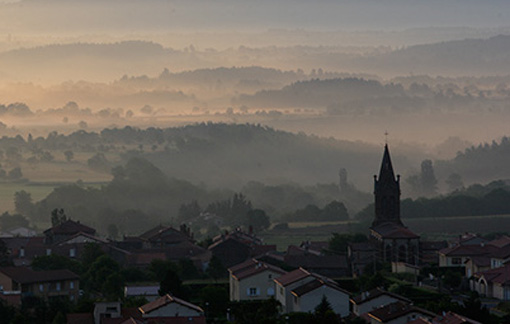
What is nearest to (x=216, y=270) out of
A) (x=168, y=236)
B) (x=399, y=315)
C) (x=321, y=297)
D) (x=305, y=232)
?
(x=321, y=297)

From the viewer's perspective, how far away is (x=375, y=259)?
106 m

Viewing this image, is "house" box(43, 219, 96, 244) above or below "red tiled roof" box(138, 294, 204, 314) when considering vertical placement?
above

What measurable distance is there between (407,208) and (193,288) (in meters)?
105

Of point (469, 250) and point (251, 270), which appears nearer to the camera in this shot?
point (251, 270)

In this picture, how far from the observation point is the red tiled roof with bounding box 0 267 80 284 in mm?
88000

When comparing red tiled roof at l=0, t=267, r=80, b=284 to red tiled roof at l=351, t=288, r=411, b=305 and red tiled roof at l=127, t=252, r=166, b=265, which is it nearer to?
red tiled roof at l=127, t=252, r=166, b=265

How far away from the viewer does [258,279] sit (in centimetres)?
8669

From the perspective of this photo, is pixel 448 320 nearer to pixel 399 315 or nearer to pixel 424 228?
pixel 399 315

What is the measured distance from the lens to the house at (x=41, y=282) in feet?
285

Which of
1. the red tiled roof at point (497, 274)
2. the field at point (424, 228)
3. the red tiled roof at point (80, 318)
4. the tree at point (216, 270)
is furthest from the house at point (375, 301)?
the field at point (424, 228)

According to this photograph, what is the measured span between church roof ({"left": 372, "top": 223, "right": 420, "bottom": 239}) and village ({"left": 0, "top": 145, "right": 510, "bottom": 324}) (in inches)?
3.9

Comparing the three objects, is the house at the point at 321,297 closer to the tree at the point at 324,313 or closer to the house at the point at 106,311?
the tree at the point at 324,313

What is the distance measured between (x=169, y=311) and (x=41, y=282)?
19248mm

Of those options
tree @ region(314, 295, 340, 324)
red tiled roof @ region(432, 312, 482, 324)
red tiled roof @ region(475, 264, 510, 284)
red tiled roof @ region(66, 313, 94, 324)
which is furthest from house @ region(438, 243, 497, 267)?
red tiled roof @ region(66, 313, 94, 324)
